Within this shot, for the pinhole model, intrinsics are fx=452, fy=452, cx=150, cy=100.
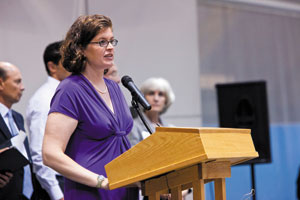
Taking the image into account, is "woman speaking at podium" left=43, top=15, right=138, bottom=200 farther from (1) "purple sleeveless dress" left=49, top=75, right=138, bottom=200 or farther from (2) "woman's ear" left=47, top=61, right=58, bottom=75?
(2) "woman's ear" left=47, top=61, right=58, bottom=75

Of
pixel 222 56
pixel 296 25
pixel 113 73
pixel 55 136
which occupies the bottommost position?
pixel 55 136

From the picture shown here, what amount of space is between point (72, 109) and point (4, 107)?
1.50 m

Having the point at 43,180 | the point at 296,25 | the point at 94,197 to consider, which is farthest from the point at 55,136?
the point at 296,25

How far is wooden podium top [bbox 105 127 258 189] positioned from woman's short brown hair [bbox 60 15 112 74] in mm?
531

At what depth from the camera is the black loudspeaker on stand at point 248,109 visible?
4.74 meters

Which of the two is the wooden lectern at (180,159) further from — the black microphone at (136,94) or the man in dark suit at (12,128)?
the man in dark suit at (12,128)

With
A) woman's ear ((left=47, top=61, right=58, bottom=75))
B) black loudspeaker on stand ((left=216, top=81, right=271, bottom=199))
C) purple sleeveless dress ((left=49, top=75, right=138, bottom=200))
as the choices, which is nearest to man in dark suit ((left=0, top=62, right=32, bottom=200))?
woman's ear ((left=47, top=61, right=58, bottom=75))

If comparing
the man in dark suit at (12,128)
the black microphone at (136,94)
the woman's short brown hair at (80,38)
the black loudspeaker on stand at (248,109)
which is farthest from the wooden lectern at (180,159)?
the black loudspeaker on stand at (248,109)

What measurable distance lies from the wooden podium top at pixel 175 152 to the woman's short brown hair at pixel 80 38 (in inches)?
20.9

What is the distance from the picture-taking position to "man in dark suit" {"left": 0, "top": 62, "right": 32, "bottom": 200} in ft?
9.38

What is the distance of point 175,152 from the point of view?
1517 millimetres

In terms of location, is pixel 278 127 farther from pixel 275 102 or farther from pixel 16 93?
pixel 16 93

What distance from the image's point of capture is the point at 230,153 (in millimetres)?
1587

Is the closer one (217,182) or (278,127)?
(217,182)
